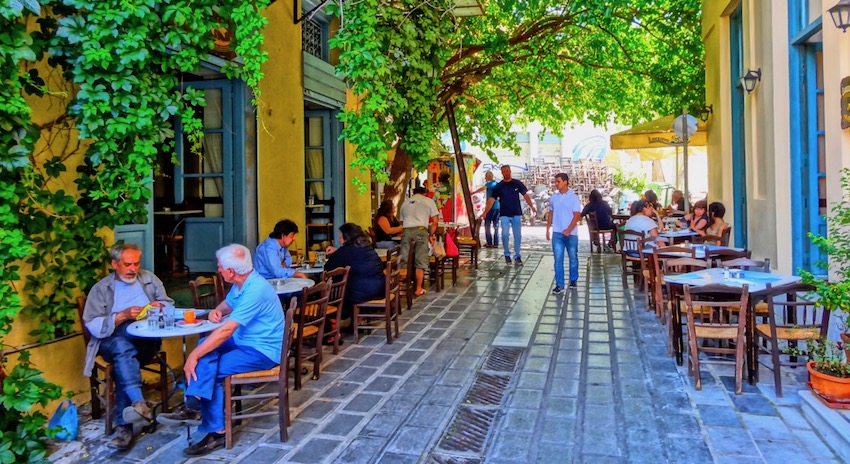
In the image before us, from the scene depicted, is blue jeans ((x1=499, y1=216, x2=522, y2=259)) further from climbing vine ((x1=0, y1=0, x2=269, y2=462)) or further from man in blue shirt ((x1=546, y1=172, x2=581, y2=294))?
climbing vine ((x1=0, y1=0, x2=269, y2=462))

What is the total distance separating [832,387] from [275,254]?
179 inches

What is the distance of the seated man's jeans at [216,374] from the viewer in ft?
12.8

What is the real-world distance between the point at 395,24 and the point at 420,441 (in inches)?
172

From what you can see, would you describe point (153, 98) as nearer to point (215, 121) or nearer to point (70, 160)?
point (70, 160)

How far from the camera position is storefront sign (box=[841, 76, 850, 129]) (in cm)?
534

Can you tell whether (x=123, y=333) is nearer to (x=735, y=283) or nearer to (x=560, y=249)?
(x=735, y=283)

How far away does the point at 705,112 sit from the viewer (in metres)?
12.1

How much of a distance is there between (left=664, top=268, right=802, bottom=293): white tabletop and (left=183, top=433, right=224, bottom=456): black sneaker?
12.0ft

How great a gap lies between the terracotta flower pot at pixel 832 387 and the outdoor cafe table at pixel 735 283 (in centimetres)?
62

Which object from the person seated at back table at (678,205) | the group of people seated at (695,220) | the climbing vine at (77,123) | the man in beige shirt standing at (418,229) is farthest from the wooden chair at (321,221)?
the person seated at back table at (678,205)

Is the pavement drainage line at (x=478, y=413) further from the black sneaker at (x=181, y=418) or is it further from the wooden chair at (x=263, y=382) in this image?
the black sneaker at (x=181, y=418)

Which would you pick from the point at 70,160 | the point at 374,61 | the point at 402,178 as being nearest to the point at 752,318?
the point at 374,61

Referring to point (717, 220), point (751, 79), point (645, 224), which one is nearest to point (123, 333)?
point (717, 220)

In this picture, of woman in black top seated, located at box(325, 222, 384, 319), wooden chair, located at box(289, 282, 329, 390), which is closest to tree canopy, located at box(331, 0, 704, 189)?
woman in black top seated, located at box(325, 222, 384, 319)
